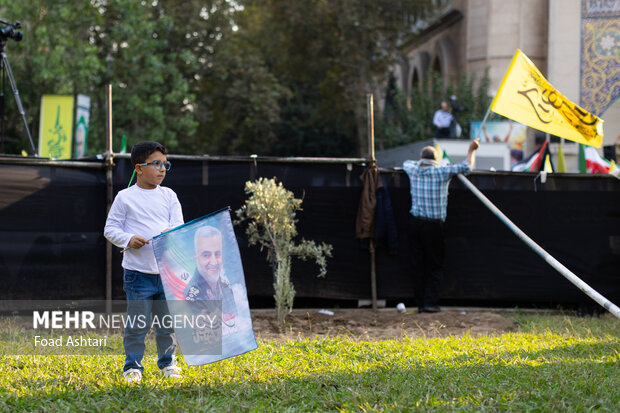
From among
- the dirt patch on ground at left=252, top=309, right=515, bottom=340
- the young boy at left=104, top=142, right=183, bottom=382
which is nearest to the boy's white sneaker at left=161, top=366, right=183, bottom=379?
the young boy at left=104, top=142, right=183, bottom=382

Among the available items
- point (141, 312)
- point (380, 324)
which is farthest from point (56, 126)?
point (141, 312)

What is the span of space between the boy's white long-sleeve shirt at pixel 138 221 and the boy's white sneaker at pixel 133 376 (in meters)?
0.75

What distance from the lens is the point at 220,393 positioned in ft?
17.2

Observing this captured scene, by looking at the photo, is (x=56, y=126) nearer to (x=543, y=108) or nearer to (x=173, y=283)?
(x=543, y=108)

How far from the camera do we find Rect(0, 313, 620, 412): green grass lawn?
4922mm

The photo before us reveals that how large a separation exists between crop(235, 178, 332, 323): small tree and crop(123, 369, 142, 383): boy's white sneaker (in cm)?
319

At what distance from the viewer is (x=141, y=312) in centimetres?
547

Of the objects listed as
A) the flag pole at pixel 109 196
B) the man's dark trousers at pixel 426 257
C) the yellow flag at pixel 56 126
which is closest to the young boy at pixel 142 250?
the flag pole at pixel 109 196

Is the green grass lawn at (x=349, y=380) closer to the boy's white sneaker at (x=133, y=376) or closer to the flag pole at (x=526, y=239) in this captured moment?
the boy's white sneaker at (x=133, y=376)

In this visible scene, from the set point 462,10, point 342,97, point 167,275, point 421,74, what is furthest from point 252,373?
point 421,74

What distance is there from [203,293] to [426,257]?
15.7 ft

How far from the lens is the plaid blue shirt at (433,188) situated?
30.9 ft

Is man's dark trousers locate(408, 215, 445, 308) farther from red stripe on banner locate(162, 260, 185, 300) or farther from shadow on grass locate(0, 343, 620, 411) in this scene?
red stripe on banner locate(162, 260, 185, 300)

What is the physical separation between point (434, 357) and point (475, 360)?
37 cm
